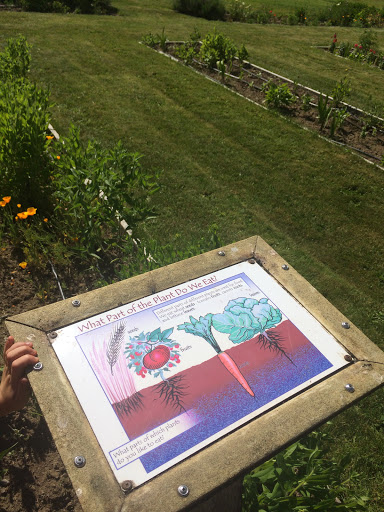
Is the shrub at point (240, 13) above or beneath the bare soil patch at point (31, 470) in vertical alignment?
above

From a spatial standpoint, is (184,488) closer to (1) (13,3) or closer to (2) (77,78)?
(2) (77,78)

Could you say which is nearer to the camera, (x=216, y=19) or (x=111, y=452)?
(x=111, y=452)

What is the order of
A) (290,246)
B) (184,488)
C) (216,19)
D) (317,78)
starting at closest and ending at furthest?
1. (184,488)
2. (290,246)
3. (317,78)
4. (216,19)

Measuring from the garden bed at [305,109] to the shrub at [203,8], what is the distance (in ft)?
20.1

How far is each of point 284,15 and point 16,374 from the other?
58.8ft

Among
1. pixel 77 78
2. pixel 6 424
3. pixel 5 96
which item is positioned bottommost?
pixel 6 424

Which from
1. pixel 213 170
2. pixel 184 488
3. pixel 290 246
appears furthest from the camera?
pixel 213 170

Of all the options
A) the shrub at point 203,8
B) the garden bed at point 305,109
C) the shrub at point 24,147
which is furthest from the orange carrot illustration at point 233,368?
the shrub at point 203,8

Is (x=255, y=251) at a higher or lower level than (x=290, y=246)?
higher

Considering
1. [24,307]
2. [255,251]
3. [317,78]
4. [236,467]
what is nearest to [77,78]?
[317,78]

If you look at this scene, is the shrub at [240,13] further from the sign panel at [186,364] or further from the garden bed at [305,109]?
the sign panel at [186,364]

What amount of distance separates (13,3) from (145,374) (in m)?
15.5

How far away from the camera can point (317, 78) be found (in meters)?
9.62

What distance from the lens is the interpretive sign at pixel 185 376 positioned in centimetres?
159
